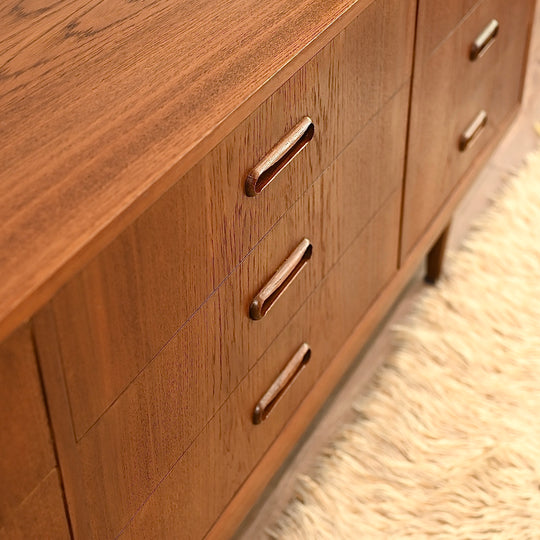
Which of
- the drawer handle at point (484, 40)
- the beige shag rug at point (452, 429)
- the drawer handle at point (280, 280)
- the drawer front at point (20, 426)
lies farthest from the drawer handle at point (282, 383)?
the drawer handle at point (484, 40)

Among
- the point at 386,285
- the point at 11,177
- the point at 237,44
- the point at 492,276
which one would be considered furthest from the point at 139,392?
the point at 492,276

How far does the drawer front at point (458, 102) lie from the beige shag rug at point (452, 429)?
0.20 m

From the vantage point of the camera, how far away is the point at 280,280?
948 mm

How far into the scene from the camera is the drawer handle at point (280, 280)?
923 mm

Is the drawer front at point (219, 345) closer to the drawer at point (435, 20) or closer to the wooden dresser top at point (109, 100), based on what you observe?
the drawer at point (435, 20)

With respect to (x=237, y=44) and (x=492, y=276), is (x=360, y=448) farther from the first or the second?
(x=237, y=44)

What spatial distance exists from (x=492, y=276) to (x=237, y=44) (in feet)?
2.82

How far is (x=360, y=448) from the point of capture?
4.28ft

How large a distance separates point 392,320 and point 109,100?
846 mm

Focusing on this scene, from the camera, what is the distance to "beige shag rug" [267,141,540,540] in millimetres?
1221

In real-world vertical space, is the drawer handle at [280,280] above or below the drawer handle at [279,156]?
below

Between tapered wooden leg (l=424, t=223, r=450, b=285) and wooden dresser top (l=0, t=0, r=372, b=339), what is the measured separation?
2.16 feet

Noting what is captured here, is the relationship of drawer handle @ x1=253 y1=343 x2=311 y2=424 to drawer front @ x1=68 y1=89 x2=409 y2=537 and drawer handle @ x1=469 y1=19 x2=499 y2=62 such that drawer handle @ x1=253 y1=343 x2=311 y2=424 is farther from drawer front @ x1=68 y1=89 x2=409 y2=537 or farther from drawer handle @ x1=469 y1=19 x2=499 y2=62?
drawer handle @ x1=469 y1=19 x2=499 y2=62

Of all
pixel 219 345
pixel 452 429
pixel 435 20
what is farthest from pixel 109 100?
pixel 452 429
